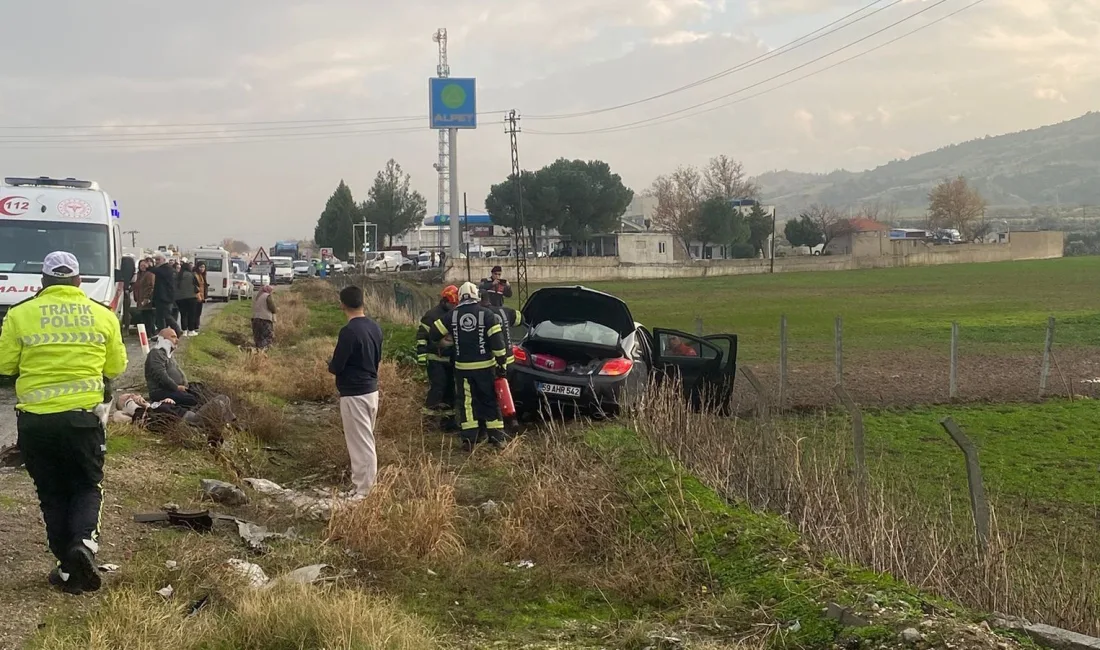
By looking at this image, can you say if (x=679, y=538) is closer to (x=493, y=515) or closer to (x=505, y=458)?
(x=493, y=515)

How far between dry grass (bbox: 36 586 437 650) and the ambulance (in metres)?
11.4

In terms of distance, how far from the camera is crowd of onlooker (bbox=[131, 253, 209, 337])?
1939 centimetres

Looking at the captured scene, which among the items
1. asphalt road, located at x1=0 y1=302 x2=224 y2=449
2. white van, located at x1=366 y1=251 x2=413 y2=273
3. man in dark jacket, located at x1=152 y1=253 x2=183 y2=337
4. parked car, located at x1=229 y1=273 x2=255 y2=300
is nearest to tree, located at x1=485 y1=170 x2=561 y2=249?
white van, located at x1=366 y1=251 x2=413 y2=273

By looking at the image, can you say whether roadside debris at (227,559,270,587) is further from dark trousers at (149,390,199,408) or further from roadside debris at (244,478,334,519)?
dark trousers at (149,390,199,408)

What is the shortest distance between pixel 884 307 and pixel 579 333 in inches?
1113

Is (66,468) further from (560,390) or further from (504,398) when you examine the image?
(560,390)

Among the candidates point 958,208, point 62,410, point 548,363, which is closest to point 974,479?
point 62,410

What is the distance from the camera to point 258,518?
7699mm

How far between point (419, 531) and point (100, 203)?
12.3 metres

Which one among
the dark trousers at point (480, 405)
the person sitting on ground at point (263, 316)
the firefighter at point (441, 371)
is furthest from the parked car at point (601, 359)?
the person sitting on ground at point (263, 316)

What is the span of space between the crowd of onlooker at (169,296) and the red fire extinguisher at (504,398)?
1040 cm

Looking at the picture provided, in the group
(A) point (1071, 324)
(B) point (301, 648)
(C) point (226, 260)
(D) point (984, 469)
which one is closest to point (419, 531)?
(B) point (301, 648)

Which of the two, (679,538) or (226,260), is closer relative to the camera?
(679,538)

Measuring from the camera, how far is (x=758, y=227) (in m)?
99.8
